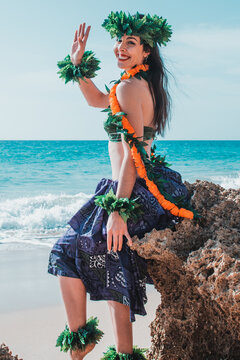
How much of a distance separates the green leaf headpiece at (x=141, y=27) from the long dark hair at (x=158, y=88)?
0.07 metres

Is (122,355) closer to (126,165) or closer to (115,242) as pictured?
(115,242)

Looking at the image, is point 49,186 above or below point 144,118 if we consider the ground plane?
below

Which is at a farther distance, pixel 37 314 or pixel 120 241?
pixel 37 314

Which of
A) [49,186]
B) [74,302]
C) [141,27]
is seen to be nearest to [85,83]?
[141,27]

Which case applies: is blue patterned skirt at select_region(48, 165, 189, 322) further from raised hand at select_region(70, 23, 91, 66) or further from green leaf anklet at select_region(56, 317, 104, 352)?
raised hand at select_region(70, 23, 91, 66)

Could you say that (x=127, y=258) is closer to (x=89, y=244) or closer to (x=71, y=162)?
(x=89, y=244)

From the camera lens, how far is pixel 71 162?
85.6ft

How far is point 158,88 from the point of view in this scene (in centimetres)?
278

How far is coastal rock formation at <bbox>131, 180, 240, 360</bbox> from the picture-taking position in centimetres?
234

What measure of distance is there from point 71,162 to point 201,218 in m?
23.7

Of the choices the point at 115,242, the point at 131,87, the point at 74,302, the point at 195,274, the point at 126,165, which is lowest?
the point at 74,302

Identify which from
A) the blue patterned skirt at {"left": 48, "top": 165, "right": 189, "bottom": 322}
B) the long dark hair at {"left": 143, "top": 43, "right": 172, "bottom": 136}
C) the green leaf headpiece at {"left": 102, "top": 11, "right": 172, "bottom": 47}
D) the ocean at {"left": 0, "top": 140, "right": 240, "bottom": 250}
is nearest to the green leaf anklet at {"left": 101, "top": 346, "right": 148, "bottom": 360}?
the blue patterned skirt at {"left": 48, "top": 165, "right": 189, "bottom": 322}

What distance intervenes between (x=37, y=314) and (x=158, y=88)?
272cm

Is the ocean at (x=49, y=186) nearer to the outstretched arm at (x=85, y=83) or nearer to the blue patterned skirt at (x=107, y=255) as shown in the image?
the outstretched arm at (x=85, y=83)
